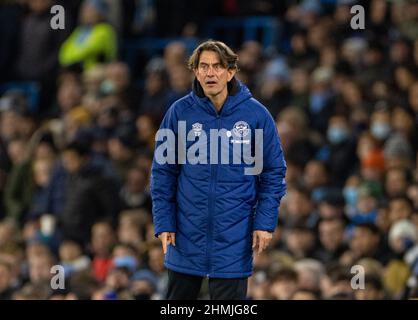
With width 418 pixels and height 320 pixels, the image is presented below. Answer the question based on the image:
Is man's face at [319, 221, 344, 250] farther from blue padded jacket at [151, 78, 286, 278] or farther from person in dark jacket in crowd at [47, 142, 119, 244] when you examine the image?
blue padded jacket at [151, 78, 286, 278]

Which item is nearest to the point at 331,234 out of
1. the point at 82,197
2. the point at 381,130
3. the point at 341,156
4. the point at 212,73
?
the point at 341,156

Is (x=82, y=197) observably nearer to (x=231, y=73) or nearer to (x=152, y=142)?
(x=152, y=142)

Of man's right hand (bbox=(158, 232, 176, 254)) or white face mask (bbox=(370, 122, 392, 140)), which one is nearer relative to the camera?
man's right hand (bbox=(158, 232, 176, 254))

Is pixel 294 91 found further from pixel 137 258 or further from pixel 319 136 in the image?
pixel 137 258

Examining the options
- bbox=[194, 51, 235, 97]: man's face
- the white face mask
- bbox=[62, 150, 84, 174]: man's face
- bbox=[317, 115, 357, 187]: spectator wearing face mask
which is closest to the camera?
bbox=[194, 51, 235, 97]: man's face

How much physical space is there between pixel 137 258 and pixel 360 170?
7.24 ft

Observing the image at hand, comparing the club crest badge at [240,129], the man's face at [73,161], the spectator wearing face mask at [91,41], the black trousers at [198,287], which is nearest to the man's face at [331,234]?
the man's face at [73,161]

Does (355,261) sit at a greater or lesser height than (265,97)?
lesser

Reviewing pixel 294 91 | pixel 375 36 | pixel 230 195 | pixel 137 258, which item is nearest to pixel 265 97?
pixel 294 91

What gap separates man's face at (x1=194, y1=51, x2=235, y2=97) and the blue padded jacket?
9 centimetres

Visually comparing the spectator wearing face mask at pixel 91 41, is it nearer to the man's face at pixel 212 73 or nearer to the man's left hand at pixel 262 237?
the man's face at pixel 212 73

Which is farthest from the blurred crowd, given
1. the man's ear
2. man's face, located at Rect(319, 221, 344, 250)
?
the man's ear

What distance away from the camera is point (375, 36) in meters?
14.8

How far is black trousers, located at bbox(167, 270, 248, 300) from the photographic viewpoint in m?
8.36
